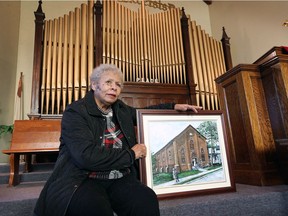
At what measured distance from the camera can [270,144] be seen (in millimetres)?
1719

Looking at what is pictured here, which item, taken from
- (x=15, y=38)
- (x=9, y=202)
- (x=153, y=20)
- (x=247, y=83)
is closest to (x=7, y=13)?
(x=15, y=38)

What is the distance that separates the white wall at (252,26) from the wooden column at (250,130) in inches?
68.6

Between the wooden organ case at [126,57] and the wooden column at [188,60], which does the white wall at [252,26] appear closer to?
the wooden organ case at [126,57]

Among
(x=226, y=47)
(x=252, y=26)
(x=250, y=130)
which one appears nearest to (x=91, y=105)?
(x=250, y=130)

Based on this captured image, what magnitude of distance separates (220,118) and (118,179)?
2.77 feet

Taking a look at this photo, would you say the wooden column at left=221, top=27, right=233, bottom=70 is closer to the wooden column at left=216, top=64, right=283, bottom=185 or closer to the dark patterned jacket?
the wooden column at left=216, top=64, right=283, bottom=185

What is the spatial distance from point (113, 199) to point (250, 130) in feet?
3.94

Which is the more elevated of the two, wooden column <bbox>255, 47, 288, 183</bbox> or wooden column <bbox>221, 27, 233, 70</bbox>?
wooden column <bbox>221, 27, 233, 70</bbox>

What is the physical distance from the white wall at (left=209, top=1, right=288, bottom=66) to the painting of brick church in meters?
2.46

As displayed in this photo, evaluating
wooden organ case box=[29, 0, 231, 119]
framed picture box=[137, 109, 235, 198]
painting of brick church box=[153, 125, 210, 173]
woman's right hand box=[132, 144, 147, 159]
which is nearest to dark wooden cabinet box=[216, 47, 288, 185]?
framed picture box=[137, 109, 235, 198]

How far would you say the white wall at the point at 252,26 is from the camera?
316cm

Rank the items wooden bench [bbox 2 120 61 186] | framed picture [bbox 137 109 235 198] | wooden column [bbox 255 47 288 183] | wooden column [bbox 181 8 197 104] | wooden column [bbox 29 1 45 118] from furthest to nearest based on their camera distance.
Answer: wooden column [bbox 181 8 197 104]
wooden column [bbox 29 1 45 118]
wooden bench [bbox 2 120 61 186]
wooden column [bbox 255 47 288 183]
framed picture [bbox 137 109 235 198]

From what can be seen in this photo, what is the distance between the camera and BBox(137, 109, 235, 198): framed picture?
135cm

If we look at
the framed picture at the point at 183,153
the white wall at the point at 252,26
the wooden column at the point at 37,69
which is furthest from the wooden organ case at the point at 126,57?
the framed picture at the point at 183,153
